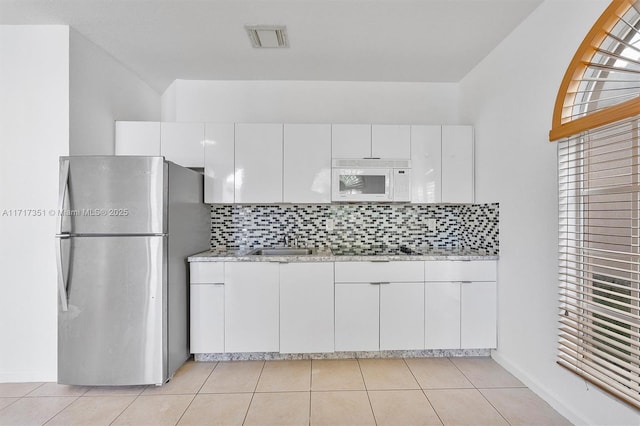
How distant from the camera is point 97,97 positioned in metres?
2.85

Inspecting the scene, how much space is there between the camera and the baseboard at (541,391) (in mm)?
1957

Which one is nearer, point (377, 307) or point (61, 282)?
point (61, 282)

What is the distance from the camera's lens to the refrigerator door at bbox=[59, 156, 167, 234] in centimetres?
233

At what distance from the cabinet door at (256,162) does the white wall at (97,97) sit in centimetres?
114

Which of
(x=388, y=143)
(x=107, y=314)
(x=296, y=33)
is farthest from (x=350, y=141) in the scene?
(x=107, y=314)

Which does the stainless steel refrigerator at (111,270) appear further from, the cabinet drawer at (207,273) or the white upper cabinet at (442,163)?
the white upper cabinet at (442,163)

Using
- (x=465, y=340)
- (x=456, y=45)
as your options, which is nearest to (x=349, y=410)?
(x=465, y=340)

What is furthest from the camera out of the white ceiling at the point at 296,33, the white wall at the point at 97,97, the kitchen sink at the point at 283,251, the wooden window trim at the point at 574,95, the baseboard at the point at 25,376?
the kitchen sink at the point at 283,251

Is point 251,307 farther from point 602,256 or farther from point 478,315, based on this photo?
point 602,256

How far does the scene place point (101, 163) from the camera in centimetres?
233

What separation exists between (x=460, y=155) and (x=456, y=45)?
954mm

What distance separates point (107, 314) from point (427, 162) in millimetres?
2913

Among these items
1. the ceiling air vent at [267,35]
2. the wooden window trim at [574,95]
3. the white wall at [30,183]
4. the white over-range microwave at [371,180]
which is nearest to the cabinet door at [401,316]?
the white over-range microwave at [371,180]

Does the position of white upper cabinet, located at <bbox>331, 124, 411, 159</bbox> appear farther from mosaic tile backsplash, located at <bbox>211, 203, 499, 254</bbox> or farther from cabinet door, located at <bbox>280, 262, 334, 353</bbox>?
cabinet door, located at <bbox>280, 262, 334, 353</bbox>
